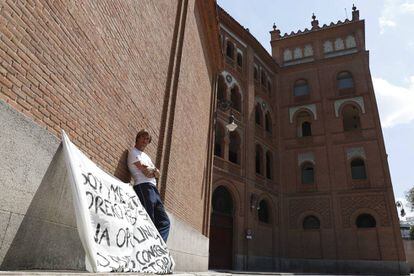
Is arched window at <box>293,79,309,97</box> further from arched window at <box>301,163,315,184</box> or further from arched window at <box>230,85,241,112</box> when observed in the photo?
arched window at <box>230,85,241,112</box>

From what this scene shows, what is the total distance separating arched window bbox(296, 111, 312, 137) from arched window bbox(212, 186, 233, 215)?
869 cm

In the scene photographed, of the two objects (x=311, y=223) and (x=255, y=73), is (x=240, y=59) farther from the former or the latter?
(x=311, y=223)

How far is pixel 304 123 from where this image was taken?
82.8ft

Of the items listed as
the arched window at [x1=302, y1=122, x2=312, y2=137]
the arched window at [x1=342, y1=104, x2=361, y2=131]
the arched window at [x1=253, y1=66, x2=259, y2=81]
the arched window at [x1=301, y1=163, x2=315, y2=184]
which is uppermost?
the arched window at [x1=253, y1=66, x2=259, y2=81]

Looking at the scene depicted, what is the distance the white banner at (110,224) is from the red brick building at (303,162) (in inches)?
531

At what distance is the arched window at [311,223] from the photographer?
21.9 m

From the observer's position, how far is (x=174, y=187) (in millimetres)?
8133

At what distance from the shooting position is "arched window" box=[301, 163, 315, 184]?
76.1ft

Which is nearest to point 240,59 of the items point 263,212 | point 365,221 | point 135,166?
point 263,212

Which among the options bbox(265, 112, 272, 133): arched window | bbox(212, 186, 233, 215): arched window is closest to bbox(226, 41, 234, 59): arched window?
bbox(265, 112, 272, 133): arched window

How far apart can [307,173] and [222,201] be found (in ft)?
26.3

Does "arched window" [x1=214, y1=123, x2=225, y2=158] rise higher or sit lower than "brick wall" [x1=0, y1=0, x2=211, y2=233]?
higher

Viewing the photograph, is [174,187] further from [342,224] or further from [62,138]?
[342,224]

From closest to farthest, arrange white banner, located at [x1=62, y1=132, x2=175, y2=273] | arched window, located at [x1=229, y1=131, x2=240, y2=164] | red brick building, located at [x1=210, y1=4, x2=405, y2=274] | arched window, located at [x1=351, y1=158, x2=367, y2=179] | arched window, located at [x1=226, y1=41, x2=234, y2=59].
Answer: white banner, located at [x1=62, y1=132, x2=175, y2=273] → red brick building, located at [x1=210, y1=4, x2=405, y2=274] → arched window, located at [x1=229, y1=131, x2=240, y2=164] → arched window, located at [x1=226, y1=41, x2=234, y2=59] → arched window, located at [x1=351, y1=158, x2=367, y2=179]
